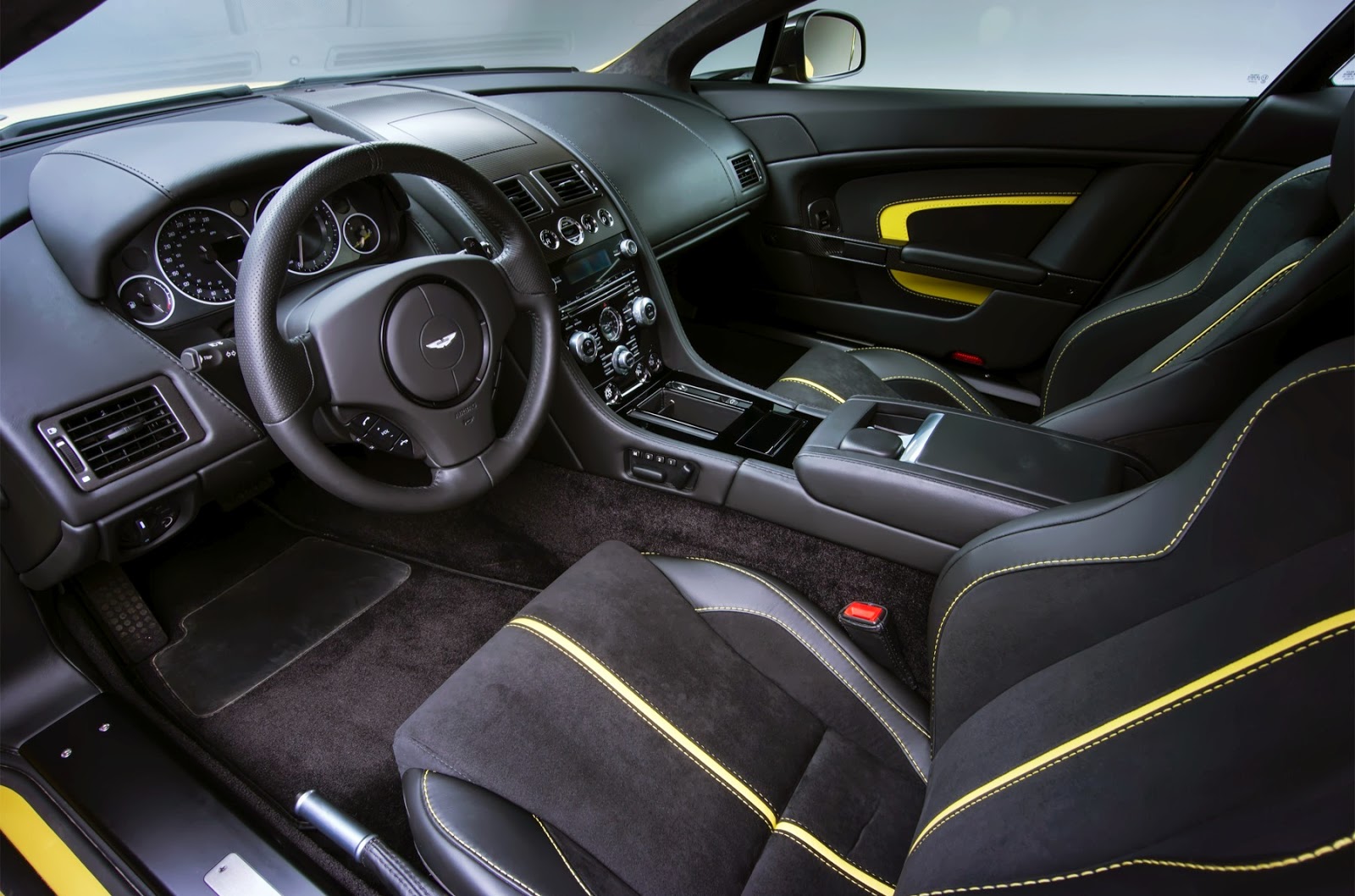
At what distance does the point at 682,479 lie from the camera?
5.11 ft

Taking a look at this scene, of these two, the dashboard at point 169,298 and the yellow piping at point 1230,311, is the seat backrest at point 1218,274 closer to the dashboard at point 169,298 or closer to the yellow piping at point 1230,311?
the yellow piping at point 1230,311

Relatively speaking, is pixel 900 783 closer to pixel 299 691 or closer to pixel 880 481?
pixel 880 481

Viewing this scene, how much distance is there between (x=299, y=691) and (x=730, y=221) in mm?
1693

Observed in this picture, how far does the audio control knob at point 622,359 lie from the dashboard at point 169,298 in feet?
0.17

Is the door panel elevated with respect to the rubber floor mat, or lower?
elevated

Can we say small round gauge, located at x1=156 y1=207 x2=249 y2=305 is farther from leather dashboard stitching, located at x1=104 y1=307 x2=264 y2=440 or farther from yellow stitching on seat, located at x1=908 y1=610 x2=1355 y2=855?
yellow stitching on seat, located at x1=908 y1=610 x2=1355 y2=855

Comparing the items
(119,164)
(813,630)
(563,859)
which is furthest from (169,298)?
(813,630)

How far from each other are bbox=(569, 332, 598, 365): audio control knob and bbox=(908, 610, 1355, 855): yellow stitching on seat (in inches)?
41.9

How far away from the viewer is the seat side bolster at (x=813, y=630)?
1.14 metres

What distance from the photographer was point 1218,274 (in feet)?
5.30

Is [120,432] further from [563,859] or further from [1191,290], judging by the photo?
[1191,290]

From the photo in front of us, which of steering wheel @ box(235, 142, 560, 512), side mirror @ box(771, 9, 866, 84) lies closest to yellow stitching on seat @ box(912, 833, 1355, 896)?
steering wheel @ box(235, 142, 560, 512)

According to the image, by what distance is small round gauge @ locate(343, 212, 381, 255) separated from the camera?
1306 millimetres

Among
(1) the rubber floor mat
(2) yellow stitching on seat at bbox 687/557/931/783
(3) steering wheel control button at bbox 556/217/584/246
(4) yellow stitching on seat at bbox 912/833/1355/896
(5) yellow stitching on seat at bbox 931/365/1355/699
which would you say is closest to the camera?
(4) yellow stitching on seat at bbox 912/833/1355/896
